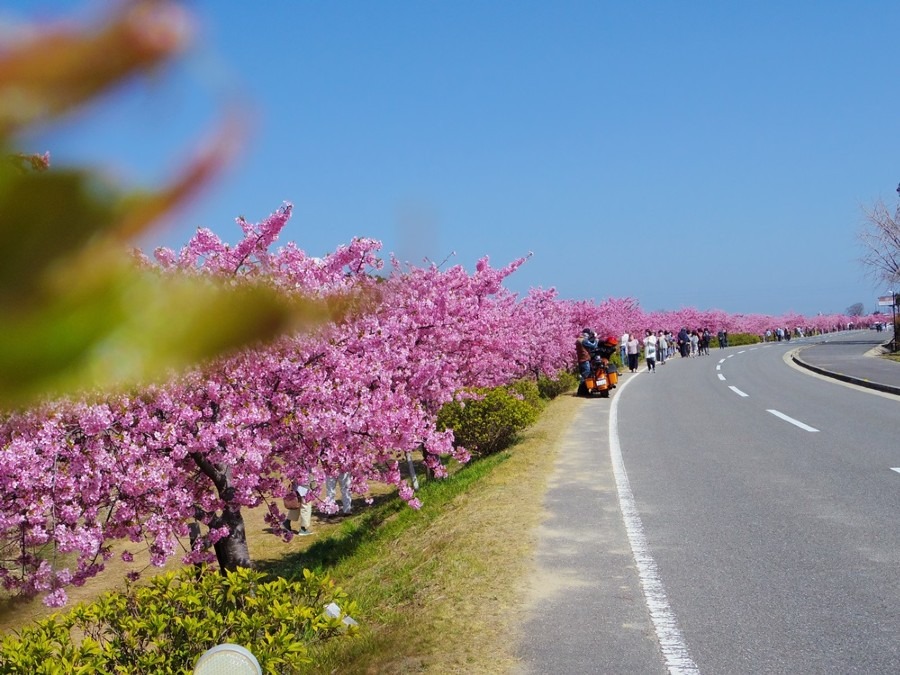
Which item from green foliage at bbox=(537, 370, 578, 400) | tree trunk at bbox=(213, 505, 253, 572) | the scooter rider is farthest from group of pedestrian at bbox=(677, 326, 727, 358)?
tree trunk at bbox=(213, 505, 253, 572)

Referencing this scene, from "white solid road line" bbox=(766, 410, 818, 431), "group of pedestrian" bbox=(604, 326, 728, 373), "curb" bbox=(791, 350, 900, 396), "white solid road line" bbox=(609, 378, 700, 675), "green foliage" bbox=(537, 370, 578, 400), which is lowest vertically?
"white solid road line" bbox=(609, 378, 700, 675)

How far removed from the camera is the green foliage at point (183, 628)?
4.10 metres

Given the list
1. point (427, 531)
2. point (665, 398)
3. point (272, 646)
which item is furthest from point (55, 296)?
point (665, 398)

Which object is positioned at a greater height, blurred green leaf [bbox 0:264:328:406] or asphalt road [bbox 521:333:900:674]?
blurred green leaf [bbox 0:264:328:406]

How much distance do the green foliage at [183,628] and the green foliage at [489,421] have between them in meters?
9.60

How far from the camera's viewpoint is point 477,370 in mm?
17047

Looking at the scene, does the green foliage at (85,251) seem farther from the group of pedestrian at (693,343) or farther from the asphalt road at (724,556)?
the group of pedestrian at (693,343)

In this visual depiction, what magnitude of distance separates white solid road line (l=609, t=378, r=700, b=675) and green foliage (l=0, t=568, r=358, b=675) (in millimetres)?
1879

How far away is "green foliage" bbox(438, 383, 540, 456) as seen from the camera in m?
14.8

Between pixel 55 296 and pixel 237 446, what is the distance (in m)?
6.59

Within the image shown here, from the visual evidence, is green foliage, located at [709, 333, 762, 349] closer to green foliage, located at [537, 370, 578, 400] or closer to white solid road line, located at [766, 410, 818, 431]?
green foliage, located at [537, 370, 578, 400]

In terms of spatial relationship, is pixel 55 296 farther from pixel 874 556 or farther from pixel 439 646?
pixel 874 556

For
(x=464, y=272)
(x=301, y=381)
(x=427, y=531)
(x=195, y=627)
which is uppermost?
(x=464, y=272)

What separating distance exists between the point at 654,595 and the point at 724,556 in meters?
1.15
